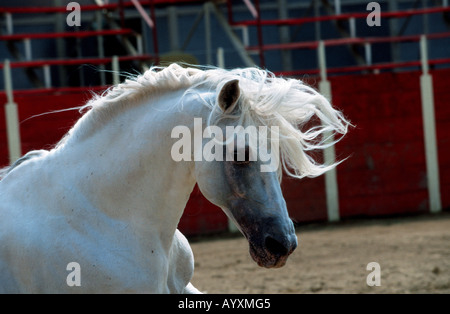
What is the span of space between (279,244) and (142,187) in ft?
1.71

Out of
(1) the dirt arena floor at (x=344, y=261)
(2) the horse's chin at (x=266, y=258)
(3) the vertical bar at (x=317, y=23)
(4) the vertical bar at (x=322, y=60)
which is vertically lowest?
(1) the dirt arena floor at (x=344, y=261)

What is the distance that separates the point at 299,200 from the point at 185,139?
260 inches

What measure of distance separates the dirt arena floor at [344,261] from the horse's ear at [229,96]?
3.01 metres

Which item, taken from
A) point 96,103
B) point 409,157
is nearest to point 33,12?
point 409,157

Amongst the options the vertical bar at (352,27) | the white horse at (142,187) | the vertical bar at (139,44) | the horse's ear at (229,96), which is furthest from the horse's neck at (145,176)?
the vertical bar at (352,27)

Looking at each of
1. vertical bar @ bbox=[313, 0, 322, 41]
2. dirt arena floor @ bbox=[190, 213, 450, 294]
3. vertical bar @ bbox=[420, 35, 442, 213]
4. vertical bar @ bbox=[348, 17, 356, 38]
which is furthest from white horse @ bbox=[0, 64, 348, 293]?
vertical bar @ bbox=[313, 0, 322, 41]

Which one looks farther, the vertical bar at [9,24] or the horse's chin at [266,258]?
the vertical bar at [9,24]

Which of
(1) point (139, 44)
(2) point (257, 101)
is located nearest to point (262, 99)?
(2) point (257, 101)

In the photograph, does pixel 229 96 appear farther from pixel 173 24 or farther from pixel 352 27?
pixel 173 24

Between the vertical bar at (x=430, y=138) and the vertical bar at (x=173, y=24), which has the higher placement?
the vertical bar at (x=173, y=24)

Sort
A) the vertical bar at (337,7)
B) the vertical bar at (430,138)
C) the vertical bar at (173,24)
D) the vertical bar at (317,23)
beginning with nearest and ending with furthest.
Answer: the vertical bar at (430,138)
the vertical bar at (337,7)
the vertical bar at (173,24)
the vertical bar at (317,23)

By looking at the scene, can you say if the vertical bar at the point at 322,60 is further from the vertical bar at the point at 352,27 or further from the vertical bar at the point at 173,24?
the vertical bar at the point at 173,24

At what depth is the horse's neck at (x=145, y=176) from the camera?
255 centimetres
